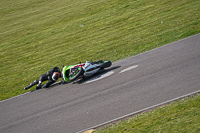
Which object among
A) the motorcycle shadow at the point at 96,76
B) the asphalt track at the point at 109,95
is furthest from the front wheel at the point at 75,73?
the motorcycle shadow at the point at 96,76

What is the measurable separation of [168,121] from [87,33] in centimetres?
1789

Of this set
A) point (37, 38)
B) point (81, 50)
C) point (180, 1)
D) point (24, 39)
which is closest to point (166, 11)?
point (180, 1)

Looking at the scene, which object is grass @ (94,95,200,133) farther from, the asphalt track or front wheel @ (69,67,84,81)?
front wheel @ (69,67,84,81)

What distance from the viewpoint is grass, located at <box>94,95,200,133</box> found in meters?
6.50

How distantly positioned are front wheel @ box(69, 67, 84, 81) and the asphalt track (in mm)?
520

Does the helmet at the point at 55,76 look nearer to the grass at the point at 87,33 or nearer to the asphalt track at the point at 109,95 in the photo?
the asphalt track at the point at 109,95

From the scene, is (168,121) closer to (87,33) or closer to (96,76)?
(96,76)

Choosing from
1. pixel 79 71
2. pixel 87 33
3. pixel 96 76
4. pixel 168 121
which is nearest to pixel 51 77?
pixel 79 71

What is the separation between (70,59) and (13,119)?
8.50m

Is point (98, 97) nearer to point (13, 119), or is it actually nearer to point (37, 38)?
point (13, 119)

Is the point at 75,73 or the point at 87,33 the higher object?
the point at 87,33

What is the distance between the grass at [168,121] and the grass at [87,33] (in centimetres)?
811

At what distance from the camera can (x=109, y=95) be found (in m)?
11.0

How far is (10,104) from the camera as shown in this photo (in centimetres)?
1331
